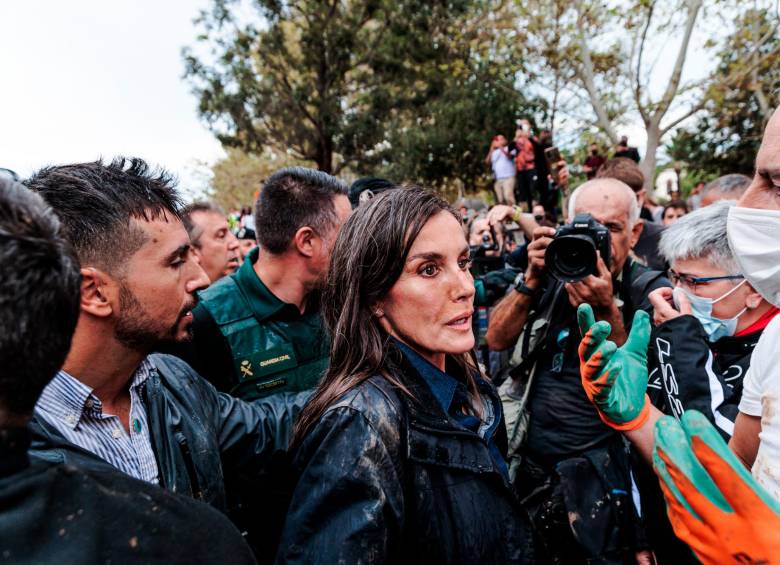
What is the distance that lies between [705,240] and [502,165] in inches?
418

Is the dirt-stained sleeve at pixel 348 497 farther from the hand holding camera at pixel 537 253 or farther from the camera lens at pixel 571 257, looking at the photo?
the hand holding camera at pixel 537 253

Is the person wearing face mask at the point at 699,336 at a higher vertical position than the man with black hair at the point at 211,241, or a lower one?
lower

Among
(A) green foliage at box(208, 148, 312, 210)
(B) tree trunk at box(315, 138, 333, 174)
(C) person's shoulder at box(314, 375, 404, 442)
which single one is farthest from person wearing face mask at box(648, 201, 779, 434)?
(A) green foliage at box(208, 148, 312, 210)

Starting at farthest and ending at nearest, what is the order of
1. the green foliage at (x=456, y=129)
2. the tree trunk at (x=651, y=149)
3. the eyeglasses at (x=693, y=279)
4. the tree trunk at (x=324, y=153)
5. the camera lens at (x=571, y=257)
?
1. the tree trunk at (x=324, y=153)
2. the green foliage at (x=456, y=129)
3. the tree trunk at (x=651, y=149)
4. the camera lens at (x=571, y=257)
5. the eyeglasses at (x=693, y=279)

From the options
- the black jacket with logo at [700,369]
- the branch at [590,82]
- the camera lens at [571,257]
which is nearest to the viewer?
the black jacket with logo at [700,369]

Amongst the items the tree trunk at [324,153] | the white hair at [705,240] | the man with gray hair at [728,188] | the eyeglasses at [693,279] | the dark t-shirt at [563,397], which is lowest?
the dark t-shirt at [563,397]

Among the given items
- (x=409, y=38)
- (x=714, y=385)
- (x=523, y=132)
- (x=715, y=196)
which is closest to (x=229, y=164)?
(x=409, y=38)

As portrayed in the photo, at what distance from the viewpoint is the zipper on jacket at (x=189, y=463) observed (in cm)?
155

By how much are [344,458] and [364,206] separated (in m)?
0.80

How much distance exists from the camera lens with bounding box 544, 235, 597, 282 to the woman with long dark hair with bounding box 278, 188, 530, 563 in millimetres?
754

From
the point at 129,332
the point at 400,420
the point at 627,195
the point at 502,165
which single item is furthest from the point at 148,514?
the point at 502,165

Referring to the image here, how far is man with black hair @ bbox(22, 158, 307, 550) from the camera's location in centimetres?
143

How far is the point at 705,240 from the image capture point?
2109mm

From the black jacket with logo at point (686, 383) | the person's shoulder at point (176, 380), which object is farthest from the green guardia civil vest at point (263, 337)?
the black jacket with logo at point (686, 383)
